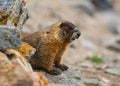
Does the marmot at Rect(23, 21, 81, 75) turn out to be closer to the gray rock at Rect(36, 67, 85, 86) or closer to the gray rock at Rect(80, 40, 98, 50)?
the gray rock at Rect(36, 67, 85, 86)

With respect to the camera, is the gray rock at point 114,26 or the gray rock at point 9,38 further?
the gray rock at point 114,26

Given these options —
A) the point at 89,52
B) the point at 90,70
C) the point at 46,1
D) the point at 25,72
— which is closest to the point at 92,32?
the point at 46,1

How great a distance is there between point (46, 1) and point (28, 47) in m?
16.1

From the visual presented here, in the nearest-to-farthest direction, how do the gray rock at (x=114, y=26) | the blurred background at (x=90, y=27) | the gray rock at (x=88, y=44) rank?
1. the blurred background at (x=90, y=27)
2. the gray rock at (x=88, y=44)
3. the gray rock at (x=114, y=26)

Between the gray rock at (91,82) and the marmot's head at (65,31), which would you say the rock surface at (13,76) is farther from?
the gray rock at (91,82)

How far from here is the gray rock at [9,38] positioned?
28.1 feet

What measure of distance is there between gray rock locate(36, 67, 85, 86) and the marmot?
0.13 metres

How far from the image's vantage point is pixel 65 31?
32.8 feet

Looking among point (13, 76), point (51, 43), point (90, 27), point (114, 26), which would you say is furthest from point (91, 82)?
point (114, 26)

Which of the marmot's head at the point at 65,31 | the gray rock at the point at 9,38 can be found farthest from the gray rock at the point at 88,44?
the gray rock at the point at 9,38

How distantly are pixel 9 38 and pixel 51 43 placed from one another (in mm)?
1294

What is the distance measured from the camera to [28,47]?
9422 mm

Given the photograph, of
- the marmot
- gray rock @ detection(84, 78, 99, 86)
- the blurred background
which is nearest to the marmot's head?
the marmot

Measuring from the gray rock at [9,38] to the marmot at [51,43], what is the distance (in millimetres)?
966
